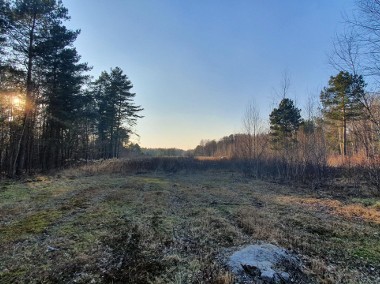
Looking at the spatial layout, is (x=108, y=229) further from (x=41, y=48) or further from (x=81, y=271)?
(x=41, y=48)

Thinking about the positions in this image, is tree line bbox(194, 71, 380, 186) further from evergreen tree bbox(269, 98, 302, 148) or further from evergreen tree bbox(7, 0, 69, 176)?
evergreen tree bbox(7, 0, 69, 176)

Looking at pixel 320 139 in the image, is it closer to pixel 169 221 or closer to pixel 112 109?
pixel 169 221

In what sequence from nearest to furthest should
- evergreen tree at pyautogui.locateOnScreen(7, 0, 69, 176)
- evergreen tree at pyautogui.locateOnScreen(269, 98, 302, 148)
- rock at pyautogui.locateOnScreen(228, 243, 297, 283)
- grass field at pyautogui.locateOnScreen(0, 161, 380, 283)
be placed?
1. rock at pyautogui.locateOnScreen(228, 243, 297, 283)
2. grass field at pyautogui.locateOnScreen(0, 161, 380, 283)
3. evergreen tree at pyautogui.locateOnScreen(7, 0, 69, 176)
4. evergreen tree at pyautogui.locateOnScreen(269, 98, 302, 148)

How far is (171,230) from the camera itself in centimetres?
464

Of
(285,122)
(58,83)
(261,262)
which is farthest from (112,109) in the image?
(261,262)

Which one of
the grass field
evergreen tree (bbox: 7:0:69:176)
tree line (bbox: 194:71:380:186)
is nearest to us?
the grass field

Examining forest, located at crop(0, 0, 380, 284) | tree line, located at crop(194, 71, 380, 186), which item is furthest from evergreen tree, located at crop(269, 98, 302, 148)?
forest, located at crop(0, 0, 380, 284)

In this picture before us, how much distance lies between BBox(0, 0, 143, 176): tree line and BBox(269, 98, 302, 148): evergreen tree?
62.4ft

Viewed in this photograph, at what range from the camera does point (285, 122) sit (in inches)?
1057

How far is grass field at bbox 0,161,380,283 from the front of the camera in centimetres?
293

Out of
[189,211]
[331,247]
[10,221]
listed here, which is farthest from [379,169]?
[10,221]

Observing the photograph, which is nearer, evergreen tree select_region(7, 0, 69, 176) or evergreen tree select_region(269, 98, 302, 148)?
evergreen tree select_region(7, 0, 69, 176)

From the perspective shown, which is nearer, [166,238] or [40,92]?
[166,238]

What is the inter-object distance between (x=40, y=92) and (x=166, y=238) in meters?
16.4
